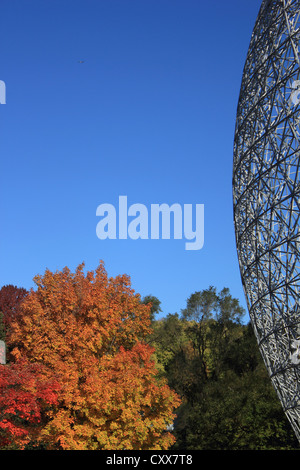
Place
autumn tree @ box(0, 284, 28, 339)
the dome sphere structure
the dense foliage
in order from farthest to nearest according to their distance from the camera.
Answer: autumn tree @ box(0, 284, 28, 339)
the dense foliage
the dome sphere structure

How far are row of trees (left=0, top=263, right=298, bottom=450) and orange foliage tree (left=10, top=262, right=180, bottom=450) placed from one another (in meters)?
0.06

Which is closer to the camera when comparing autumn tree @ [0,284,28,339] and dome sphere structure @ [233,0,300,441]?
dome sphere structure @ [233,0,300,441]

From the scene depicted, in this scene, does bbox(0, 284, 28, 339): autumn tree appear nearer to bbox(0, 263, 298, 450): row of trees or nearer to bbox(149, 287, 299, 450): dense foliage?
bbox(0, 263, 298, 450): row of trees

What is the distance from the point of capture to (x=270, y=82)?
2012cm

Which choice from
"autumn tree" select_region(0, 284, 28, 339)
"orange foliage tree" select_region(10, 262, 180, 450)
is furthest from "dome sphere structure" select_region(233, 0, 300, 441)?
"autumn tree" select_region(0, 284, 28, 339)

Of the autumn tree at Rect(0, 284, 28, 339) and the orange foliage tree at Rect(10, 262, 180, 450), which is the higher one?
the autumn tree at Rect(0, 284, 28, 339)

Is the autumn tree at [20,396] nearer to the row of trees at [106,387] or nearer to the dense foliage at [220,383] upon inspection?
the row of trees at [106,387]

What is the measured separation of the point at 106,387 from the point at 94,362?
7.40ft

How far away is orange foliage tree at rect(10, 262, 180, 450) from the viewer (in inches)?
969

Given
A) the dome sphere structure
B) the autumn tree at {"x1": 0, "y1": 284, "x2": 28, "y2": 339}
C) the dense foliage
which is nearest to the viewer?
the dome sphere structure

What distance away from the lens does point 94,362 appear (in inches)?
1046


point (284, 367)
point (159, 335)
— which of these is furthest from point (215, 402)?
point (284, 367)

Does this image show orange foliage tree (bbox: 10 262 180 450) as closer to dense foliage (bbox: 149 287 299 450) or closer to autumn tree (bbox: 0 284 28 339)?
dense foliage (bbox: 149 287 299 450)
